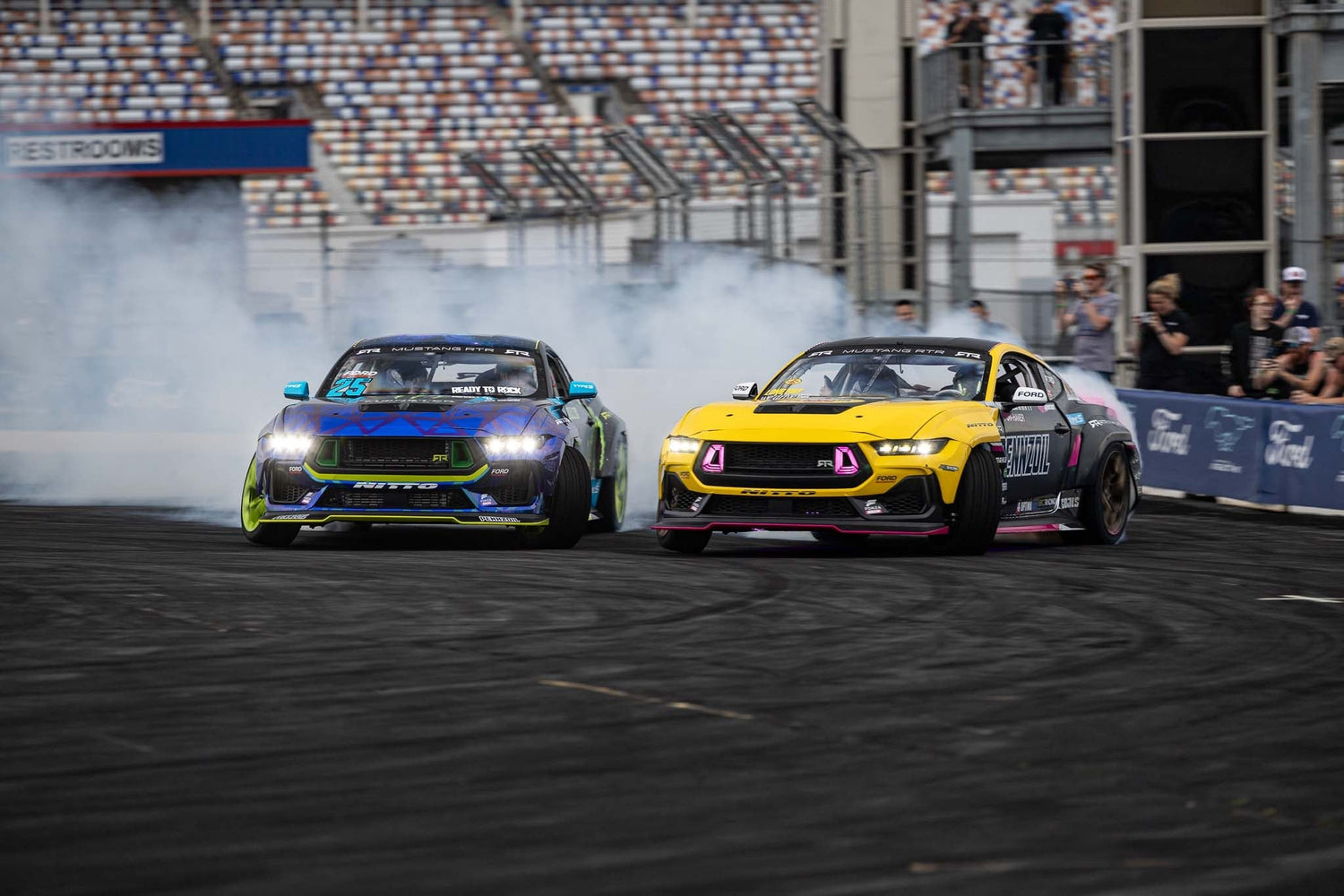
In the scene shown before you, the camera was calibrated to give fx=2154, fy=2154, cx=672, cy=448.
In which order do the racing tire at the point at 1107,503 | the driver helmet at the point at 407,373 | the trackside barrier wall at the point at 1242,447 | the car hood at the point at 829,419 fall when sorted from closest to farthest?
the car hood at the point at 829,419
the racing tire at the point at 1107,503
the driver helmet at the point at 407,373
the trackside barrier wall at the point at 1242,447

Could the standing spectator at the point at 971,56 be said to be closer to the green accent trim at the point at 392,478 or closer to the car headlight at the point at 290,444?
the green accent trim at the point at 392,478

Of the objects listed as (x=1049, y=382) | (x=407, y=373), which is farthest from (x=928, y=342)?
(x=407, y=373)

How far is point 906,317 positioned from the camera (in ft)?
65.4

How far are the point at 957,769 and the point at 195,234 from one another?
19.4m

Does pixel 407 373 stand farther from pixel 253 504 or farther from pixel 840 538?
pixel 840 538

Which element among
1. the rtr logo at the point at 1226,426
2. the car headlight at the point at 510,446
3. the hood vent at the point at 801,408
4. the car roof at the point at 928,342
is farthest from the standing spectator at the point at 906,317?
the car headlight at the point at 510,446

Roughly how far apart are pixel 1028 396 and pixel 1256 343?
520 cm

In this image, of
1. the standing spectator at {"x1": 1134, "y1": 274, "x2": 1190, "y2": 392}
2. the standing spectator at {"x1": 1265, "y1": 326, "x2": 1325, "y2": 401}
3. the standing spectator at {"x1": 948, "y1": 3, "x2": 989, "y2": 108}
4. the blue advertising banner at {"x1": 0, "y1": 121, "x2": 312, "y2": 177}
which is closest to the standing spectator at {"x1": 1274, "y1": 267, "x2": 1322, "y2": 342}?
the standing spectator at {"x1": 1265, "y1": 326, "x2": 1325, "y2": 401}

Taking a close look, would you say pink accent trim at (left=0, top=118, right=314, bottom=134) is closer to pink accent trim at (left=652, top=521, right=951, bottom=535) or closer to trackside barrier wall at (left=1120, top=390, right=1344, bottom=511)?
trackside barrier wall at (left=1120, top=390, right=1344, bottom=511)

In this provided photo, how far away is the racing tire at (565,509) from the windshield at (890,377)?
1.17 metres

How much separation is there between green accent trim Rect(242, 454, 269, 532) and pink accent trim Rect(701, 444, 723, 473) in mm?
2478

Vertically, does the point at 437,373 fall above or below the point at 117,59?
below

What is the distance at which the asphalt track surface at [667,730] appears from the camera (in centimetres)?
462

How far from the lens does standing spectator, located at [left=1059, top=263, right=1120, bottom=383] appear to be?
18.3 m
